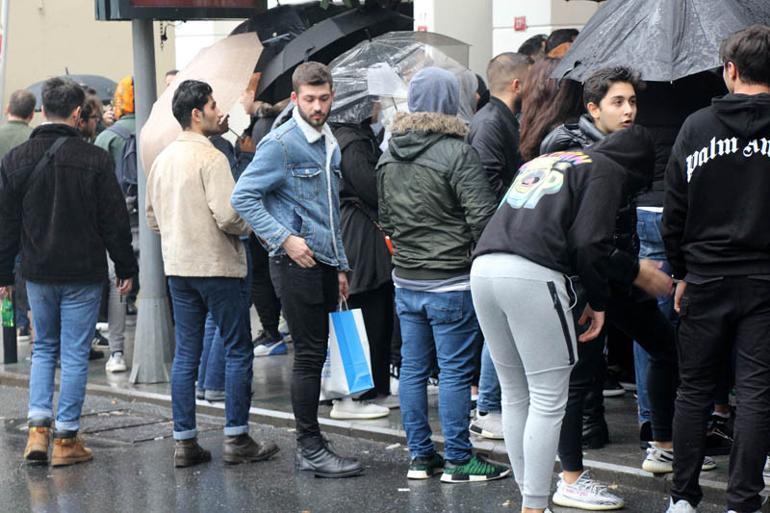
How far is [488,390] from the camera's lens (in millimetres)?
7672

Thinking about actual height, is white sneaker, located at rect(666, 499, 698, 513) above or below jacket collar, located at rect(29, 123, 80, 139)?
below

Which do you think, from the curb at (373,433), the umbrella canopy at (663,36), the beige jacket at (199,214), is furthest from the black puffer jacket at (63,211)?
the umbrella canopy at (663,36)

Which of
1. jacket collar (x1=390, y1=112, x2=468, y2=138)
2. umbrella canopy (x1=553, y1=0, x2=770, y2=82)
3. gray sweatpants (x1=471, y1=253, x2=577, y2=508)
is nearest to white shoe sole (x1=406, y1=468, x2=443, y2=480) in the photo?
gray sweatpants (x1=471, y1=253, x2=577, y2=508)

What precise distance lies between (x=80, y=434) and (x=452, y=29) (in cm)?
534

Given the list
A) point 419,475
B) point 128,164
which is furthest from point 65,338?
point 128,164

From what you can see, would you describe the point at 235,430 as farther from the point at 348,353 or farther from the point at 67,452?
the point at 67,452

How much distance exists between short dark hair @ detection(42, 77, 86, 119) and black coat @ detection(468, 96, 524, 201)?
2219 millimetres

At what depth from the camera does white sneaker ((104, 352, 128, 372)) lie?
34.2 feet

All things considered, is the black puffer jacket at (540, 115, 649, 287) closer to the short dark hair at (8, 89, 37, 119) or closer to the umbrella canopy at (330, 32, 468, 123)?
the umbrella canopy at (330, 32, 468, 123)

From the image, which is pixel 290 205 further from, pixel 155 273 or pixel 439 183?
pixel 155 273

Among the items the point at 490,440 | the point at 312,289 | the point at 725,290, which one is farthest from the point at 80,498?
the point at 725,290

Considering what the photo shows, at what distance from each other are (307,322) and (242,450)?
941 millimetres

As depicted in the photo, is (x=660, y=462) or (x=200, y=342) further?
(x=200, y=342)

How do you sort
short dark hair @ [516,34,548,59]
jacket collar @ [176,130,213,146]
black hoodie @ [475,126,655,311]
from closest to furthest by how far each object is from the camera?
black hoodie @ [475,126,655,311]
jacket collar @ [176,130,213,146]
short dark hair @ [516,34,548,59]
